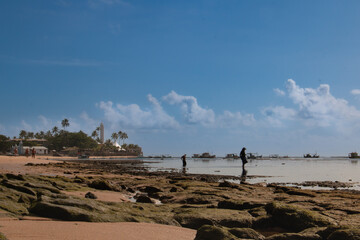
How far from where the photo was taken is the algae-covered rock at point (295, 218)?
28.1 ft

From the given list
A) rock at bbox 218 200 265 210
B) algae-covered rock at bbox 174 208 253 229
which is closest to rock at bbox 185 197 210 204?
rock at bbox 218 200 265 210

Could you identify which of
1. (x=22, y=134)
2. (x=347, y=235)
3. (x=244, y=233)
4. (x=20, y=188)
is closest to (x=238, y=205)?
(x=244, y=233)

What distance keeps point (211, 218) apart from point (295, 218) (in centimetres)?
216

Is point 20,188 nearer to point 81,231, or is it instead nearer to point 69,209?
point 69,209

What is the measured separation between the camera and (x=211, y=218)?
8695mm

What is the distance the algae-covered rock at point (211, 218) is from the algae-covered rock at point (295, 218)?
713 millimetres

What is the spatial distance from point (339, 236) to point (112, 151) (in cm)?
17381

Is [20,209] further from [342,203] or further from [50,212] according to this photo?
[342,203]

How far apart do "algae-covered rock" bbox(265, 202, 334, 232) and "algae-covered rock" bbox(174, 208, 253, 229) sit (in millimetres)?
713

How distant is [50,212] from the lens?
7164 millimetres

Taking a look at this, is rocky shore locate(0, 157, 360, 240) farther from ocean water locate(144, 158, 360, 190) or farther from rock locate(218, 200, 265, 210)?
ocean water locate(144, 158, 360, 190)

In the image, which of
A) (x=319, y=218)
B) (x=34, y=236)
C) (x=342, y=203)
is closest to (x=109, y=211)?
(x=34, y=236)

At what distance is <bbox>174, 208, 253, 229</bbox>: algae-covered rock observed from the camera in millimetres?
8523

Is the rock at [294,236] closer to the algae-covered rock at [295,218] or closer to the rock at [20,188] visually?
the algae-covered rock at [295,218]
